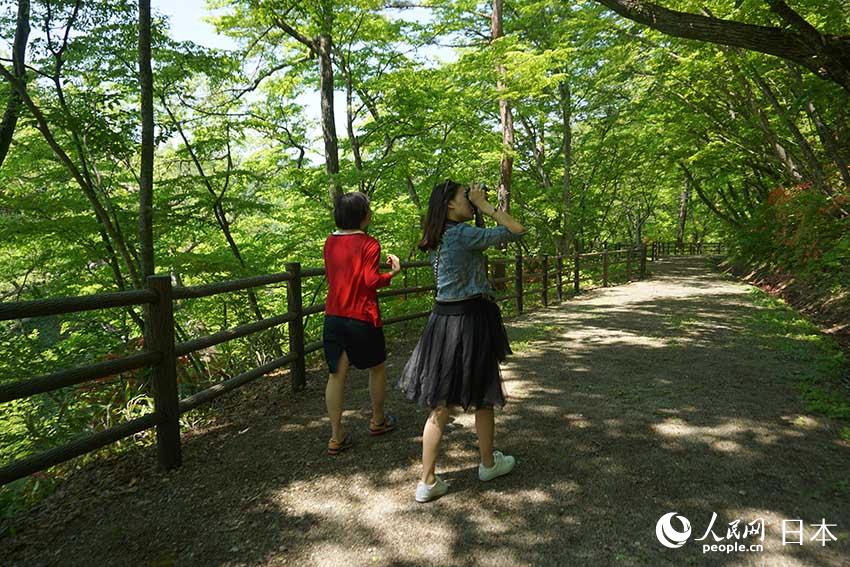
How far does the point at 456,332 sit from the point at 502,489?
1.01 meters

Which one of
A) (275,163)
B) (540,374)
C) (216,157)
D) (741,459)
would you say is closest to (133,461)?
(540,374)

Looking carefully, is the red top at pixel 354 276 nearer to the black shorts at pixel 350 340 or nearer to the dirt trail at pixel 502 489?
the black shorts at pixel 350 340

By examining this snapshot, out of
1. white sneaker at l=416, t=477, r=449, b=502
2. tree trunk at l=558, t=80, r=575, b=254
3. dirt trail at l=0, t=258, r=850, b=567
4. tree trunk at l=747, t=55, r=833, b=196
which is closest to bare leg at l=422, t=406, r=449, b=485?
white sneaker at l=416, t=477, r=449, b=502

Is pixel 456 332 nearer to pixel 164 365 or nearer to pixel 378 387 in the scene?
pixel 378 387

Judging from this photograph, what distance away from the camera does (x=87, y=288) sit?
22.5ft

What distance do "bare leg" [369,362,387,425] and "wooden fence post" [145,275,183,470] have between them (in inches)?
53.7

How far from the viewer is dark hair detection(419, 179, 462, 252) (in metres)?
2.79

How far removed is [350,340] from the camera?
3.44m

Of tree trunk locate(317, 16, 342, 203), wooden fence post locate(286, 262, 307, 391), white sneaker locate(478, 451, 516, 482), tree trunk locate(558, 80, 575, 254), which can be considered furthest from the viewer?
tree trunk locate(558, 80, 575, 254)

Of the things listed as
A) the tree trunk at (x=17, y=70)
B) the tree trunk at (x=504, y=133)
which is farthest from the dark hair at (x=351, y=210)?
the tree trunk at (x=504, y=133)

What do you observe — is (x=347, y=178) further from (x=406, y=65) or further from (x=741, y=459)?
(x=741, y=459)

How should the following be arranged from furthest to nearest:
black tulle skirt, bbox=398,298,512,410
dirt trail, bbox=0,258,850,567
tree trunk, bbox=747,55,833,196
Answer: tree trunk, bbox=747,55,833,196 → black tulle skirt, bbox=398,298,512,410 → dirt trail, bbox=0,258,850,567

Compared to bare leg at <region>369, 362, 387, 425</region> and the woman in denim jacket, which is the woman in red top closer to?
bare leg at <region>369, 362, 387, 425</region>

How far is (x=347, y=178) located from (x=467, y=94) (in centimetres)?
398
